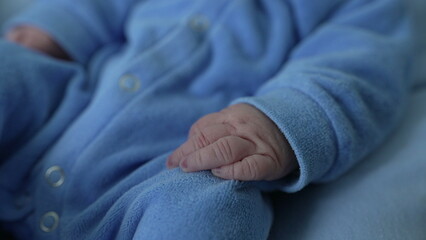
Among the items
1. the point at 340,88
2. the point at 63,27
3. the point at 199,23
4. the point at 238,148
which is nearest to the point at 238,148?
the point at 238,148

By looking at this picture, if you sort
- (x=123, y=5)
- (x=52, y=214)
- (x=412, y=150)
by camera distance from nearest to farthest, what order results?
(x=52, y=214), (x=412, y=150), (x=123, y=5)

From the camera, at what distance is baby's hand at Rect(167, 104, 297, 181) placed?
0.48m

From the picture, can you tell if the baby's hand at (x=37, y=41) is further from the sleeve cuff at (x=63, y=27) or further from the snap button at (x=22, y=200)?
the snap button at (x=22, y=200)

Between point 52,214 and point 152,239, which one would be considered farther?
point 52,214

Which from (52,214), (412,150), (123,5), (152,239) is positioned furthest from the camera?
(123,5)

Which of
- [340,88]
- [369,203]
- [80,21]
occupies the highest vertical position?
[80,21]

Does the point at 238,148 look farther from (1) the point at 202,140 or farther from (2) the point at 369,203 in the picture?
(2) the point at 369,203

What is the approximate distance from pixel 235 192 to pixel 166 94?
262mm

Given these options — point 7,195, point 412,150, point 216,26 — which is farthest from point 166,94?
point 412,150

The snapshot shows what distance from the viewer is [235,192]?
1.55 feet

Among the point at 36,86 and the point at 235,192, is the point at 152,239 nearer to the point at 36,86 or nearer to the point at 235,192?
the point at 235,192

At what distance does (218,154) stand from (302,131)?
118 mm

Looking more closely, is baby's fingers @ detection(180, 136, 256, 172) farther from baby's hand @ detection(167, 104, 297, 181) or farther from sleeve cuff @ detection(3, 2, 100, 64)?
sleeve cuff @ detection(3, 2, 100, 64)

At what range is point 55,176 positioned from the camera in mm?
588
